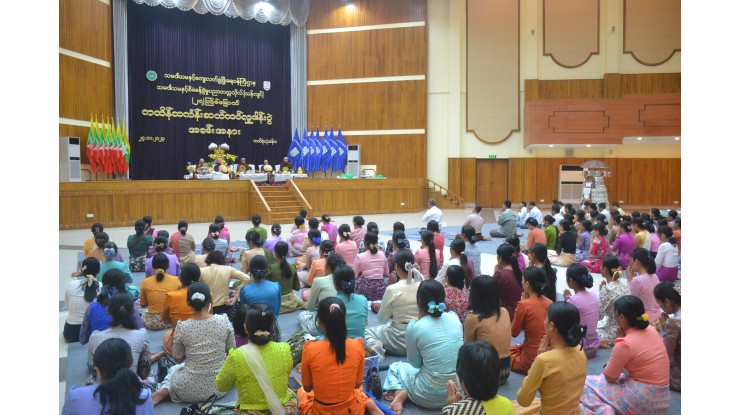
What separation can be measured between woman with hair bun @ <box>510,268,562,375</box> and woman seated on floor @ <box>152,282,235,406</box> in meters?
2.05

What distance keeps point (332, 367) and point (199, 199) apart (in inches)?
521

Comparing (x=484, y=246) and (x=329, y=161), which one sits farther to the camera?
(x=329, y=161)

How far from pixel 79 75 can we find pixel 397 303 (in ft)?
48.9

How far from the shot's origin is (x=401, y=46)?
68.6ft

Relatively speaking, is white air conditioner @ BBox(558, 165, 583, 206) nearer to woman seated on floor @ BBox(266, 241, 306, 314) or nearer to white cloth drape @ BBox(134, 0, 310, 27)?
white cloth drape @ BBox(134, 0, 310, 27)

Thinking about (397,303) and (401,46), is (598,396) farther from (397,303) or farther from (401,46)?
(401,46)

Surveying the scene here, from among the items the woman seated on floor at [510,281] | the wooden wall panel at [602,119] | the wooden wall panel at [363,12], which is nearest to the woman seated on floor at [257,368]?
the woman seated on floor at [510,281]

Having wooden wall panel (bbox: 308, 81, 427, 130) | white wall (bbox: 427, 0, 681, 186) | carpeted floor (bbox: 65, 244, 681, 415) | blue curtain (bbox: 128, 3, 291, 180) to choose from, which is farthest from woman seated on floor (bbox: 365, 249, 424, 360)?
white wall (bbox: 427, 0, 681, 186)

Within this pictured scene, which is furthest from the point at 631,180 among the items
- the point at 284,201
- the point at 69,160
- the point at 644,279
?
the point at 69,160

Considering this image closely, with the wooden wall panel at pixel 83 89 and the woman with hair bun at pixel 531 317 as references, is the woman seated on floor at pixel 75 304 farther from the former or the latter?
the wooden wall panel at pixel 83 89

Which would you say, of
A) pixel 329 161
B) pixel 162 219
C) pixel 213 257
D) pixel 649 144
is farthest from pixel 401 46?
pixel 213 257

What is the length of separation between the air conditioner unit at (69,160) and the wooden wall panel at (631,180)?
46.8 feet

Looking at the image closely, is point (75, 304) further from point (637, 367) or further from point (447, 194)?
point (447, 194)

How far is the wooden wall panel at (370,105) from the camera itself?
68.7 ft
